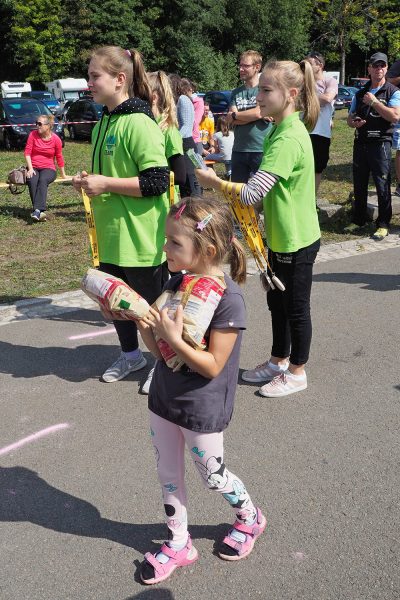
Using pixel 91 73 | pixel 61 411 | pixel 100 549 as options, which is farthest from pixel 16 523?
pixel 91 73

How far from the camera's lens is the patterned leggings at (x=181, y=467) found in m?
2.38

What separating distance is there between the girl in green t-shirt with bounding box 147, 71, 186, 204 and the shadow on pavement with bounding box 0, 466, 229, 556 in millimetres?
1992

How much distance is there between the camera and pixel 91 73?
3512 millimetres

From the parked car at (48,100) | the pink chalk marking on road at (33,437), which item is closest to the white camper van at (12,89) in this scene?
the parked car at (48,100)

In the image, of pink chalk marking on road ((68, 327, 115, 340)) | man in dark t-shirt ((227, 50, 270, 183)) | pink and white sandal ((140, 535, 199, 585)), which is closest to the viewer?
pink and white sandal ((140, 535, 199, 585))

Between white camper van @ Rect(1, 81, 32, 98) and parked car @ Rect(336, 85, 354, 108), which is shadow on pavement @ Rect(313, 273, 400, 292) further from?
white camper van @ Rect(1, 81, 32, 98)

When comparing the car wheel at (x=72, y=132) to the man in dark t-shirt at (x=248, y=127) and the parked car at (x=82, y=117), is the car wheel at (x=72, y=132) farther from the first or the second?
the man in dark t-shirt at (x=248, y=127)

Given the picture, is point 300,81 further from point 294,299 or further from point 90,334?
point 90,334

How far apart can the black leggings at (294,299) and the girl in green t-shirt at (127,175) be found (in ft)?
2.38

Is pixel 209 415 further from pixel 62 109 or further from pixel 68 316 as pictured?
pixel 62 109

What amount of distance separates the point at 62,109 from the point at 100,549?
990 inches

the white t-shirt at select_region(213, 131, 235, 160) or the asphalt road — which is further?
the white t-shirt at select_region(213, 131, 235, 160)

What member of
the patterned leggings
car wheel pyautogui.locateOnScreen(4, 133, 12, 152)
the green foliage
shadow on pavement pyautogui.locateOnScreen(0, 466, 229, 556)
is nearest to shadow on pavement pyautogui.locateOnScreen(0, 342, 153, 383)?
shadow on pavement pyautogui.locateOnScreen(0, 466, 229, 556)

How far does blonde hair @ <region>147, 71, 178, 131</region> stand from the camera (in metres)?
4.23
